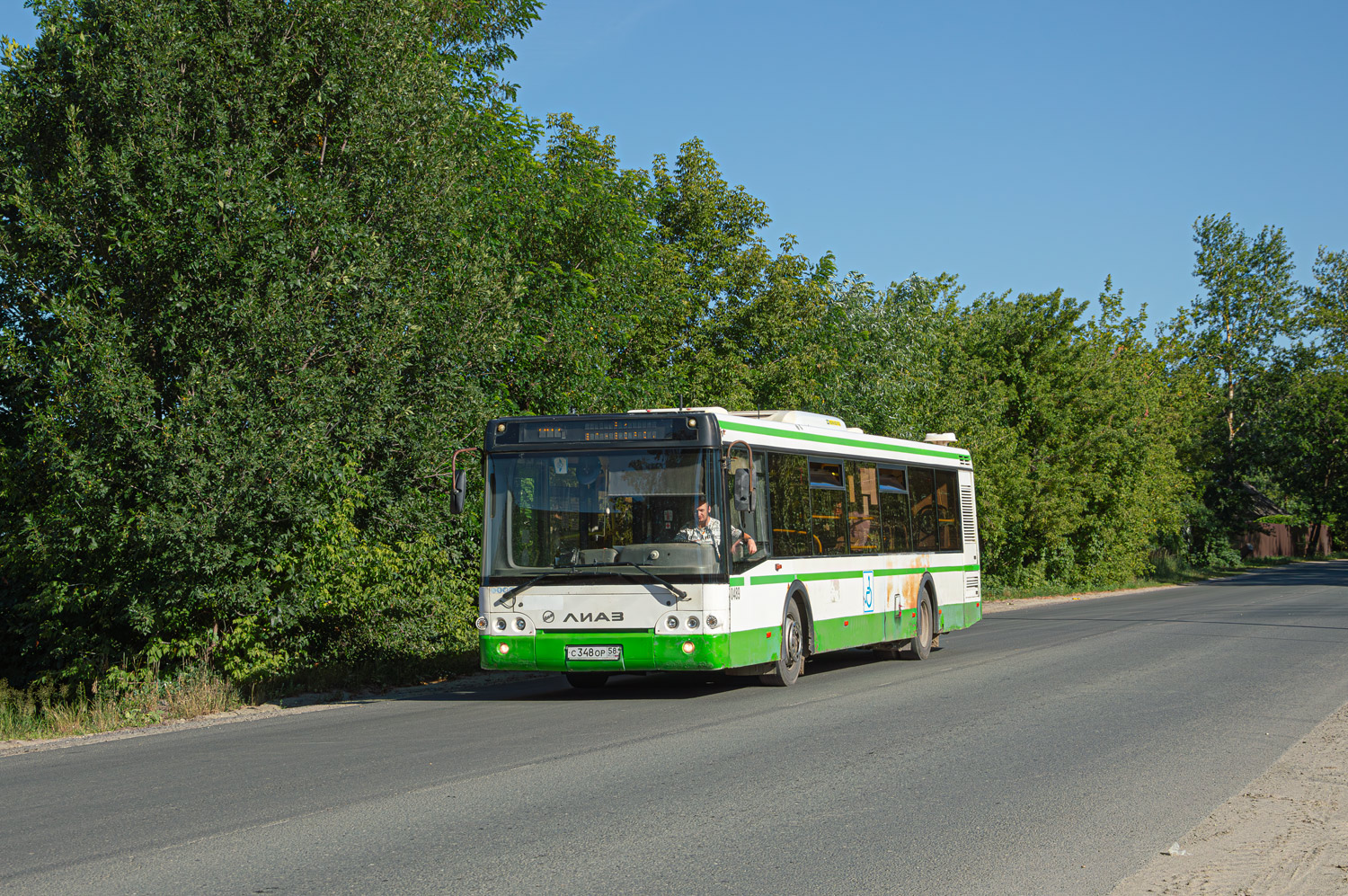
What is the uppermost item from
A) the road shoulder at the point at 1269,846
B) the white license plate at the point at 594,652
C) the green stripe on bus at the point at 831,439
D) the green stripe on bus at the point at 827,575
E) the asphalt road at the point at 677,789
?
the green stripe on bus at the point at 831,439

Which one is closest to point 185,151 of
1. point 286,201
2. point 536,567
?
point 286,201

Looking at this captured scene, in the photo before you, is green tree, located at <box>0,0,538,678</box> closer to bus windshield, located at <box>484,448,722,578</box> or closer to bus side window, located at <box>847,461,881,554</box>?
bus windshield, located at <box>484,448,722,578</box>

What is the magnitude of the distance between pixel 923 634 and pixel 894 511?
2049mm

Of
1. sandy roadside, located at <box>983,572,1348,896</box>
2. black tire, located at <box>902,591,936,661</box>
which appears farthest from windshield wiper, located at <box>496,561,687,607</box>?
black tire, located at <box>902,591,936,661</box>

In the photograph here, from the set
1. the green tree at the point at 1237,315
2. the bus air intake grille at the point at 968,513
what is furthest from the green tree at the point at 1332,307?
the bus air intake grille at the point at 968,513

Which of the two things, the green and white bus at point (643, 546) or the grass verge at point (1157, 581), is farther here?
the grass verge at point (1157, 581)

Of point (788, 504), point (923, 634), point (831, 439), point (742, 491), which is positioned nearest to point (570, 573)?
point (742, 491)

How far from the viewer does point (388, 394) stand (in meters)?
16.0

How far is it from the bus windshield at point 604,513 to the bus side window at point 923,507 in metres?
5.96

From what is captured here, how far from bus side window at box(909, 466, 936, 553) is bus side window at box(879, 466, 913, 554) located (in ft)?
0.77

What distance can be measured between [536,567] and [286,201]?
6114 mm

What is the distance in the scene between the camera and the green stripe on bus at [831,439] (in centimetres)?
1397

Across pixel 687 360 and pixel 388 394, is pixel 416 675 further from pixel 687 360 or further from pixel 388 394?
pixel 687 360

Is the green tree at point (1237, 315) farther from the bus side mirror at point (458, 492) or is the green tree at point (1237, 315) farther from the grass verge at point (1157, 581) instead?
the bus side mirror at point (458, 492)
